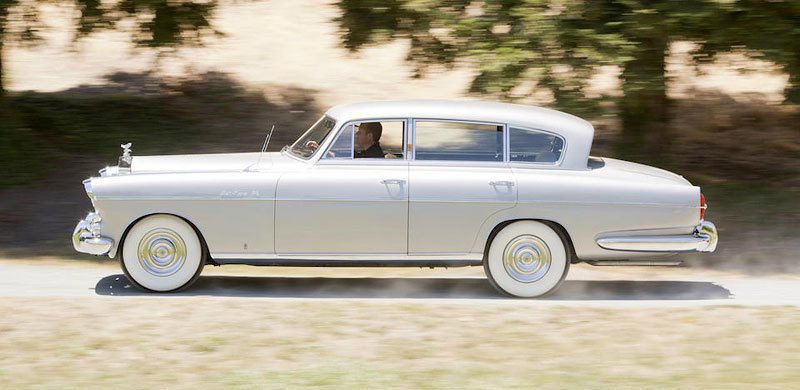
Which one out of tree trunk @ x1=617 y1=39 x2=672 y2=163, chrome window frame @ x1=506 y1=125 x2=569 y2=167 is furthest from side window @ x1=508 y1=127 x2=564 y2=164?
tree trunk @ x1=617 y1=39 x2=672 y2=163

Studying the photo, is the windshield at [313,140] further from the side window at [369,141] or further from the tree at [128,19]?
the tree at [128,19]

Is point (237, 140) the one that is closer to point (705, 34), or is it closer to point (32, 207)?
point (32, 207)

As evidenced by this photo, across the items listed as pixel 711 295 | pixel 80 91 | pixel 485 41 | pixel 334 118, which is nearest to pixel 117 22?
pixel 80 91

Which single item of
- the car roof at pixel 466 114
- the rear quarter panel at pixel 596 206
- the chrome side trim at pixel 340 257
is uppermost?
the car roof at pixel 466 114

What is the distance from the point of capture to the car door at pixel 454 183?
8.76m

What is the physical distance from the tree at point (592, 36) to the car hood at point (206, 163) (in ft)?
11.4

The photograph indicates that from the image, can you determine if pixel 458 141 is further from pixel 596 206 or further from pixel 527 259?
pixel 596 206

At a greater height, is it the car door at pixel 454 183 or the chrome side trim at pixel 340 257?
the car door at pixel 454 183

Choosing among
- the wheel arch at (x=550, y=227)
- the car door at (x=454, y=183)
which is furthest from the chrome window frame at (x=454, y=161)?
the wheel arch at (x=550, y=227)

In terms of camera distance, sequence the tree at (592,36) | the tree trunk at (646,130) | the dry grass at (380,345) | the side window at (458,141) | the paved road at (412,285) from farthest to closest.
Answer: the tree trunk at (646,130), the tree at (592,36), the paved road at (412,285), the side window at (458,141), the dry grass at (380,345)

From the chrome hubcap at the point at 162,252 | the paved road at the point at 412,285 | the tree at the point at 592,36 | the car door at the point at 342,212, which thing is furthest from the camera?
the tree at the point at 592,36

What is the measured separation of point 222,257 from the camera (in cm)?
883

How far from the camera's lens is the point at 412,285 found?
9656 mm

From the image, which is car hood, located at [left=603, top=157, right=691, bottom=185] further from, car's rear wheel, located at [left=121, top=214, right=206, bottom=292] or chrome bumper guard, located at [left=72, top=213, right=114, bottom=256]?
chrome bumper guard, located at [left=72, top=213, right=114, bottom=256]
